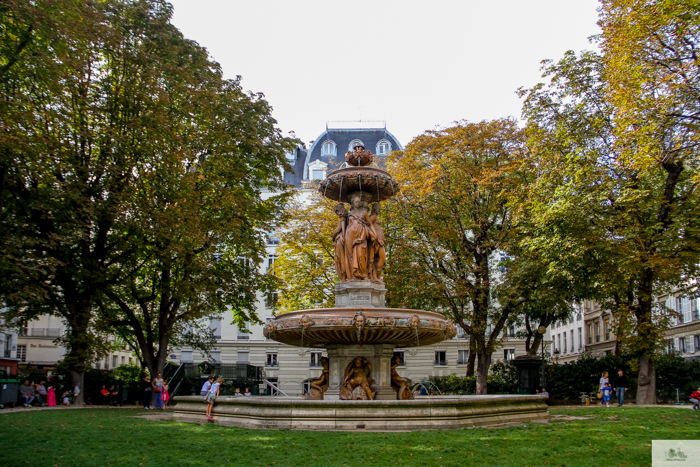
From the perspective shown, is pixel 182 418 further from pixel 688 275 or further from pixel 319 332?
pixel 688 275

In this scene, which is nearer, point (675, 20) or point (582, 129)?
point (675, 20)

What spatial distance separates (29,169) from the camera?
1727cm

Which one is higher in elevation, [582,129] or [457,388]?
[582,129]

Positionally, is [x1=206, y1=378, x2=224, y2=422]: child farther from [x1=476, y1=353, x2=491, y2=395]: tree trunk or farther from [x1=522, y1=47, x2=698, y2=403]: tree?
[x1=476, y1=353, x2=491, y2=395]: tree trunk

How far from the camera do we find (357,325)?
35.9ft

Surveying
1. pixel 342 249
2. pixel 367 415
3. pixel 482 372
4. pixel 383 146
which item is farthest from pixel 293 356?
pixel 367 415

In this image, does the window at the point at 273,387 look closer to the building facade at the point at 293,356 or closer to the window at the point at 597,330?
the building facade at the point at 293,356

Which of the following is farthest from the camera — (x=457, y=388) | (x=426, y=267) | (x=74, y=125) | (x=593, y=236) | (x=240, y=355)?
(x=240, y=355)

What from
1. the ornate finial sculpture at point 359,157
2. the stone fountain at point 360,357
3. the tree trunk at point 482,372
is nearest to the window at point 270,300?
the tree trunk at point 482,372

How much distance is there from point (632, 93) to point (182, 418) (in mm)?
15397

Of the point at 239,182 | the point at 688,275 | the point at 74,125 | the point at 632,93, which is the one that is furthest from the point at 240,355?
the point at 632,93

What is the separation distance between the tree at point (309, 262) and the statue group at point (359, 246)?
1584 centimetres

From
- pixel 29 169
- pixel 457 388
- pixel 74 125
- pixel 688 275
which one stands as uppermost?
pixel 74 125

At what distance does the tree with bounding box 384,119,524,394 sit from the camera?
26.4 m
